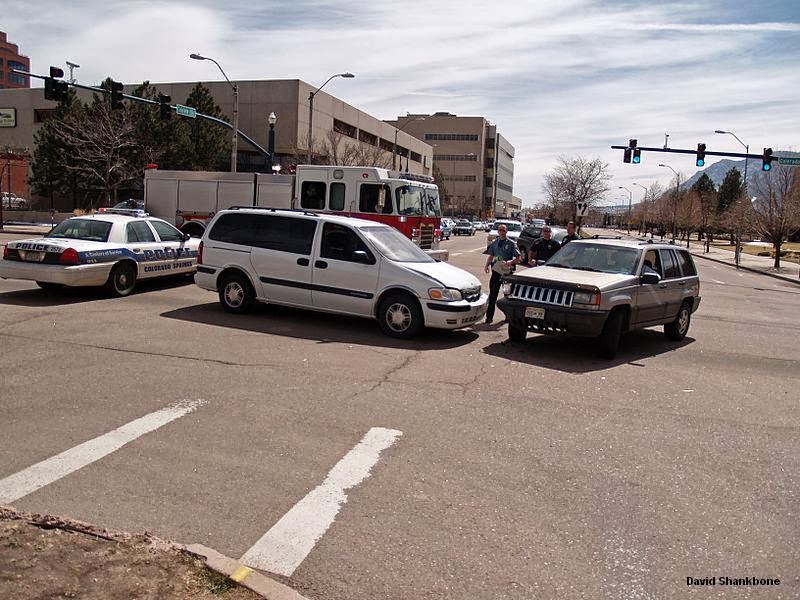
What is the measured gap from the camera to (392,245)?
35.1ft

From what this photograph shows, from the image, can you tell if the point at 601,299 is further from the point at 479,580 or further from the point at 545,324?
the point at 479,580

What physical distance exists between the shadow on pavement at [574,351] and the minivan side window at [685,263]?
1.12 meters

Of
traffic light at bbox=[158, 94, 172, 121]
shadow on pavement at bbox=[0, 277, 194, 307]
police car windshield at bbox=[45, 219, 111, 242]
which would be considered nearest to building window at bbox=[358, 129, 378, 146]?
traffic light at bbox=[158, 94, 172, 121]

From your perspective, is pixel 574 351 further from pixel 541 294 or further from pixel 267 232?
pixel 267 232

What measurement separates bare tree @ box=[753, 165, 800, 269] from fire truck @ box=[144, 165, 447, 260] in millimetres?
25453

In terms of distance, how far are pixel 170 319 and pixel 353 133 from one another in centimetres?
6780

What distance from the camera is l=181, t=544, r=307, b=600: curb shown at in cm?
321

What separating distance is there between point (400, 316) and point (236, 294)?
299cm

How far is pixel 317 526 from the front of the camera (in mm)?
4125

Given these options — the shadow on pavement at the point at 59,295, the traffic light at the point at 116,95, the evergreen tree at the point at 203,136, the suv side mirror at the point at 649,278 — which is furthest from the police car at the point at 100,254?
the evergreen tree at the point at 203,136

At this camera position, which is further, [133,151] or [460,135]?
[460,135]

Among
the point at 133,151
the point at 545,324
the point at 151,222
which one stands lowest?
the point at 545,324

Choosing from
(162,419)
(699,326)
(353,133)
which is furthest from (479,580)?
(353,133)

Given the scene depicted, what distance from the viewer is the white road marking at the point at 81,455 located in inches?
178
